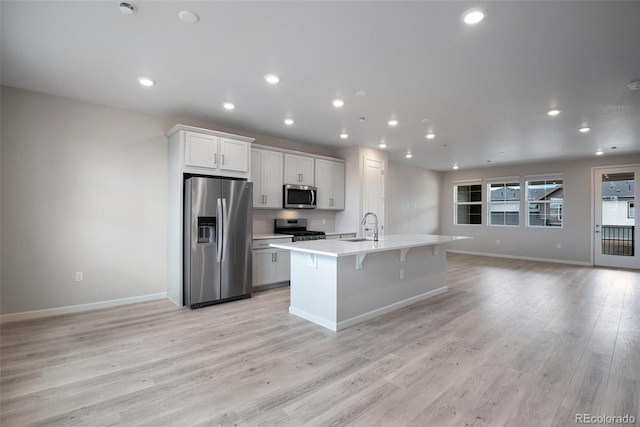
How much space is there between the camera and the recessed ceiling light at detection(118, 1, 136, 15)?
2.01m

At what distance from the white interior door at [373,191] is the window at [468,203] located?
14.2ft

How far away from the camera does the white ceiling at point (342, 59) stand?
2.10 m

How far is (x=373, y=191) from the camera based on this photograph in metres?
6.34

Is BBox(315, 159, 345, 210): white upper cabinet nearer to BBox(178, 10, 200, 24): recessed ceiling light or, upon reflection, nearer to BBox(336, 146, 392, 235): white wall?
BBox(336, 146, 392, 235): white wall

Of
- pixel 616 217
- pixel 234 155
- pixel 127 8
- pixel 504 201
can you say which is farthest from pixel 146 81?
pixel 616 217

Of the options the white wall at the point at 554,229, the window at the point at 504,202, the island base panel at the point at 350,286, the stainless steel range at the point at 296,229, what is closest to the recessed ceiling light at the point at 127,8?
the island base panel at the point at 350,286

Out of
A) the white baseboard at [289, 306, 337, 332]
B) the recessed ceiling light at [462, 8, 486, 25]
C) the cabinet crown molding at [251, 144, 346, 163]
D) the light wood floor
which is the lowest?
the light wood floor

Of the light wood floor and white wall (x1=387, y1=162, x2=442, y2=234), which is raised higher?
white wall (x1=387, y1=162, x2=442, y2=234)

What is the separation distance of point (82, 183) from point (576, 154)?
30.3ft

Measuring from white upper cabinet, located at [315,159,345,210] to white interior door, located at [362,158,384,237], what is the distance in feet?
1.59

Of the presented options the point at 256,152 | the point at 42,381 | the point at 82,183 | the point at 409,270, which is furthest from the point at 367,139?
the point at 42,381

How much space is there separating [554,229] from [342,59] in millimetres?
7908

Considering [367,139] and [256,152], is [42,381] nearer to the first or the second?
[256,152]

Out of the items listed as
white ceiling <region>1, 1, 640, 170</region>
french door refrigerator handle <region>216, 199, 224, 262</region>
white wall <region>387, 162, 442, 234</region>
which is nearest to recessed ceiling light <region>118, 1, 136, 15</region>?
white ceiling <region>1, 1, 640, 170</region>
